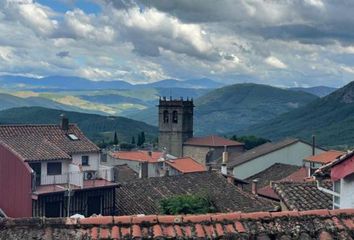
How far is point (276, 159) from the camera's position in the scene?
2544 inches

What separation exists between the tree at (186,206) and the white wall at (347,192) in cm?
1938

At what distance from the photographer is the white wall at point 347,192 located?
10.2m

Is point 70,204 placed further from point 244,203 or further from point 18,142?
point 244,203

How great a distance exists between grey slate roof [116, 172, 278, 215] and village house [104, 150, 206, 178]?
1066 centimetres

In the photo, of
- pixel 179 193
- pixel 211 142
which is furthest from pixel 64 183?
pixel 211 142

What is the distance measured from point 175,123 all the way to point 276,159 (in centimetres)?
3401

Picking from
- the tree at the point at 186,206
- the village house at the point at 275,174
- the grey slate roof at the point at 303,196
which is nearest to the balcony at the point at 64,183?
the tree at the point at 186,206

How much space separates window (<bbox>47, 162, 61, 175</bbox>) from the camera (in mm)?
36781

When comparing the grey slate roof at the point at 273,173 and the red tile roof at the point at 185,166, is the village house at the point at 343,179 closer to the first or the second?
the grey slate roof at the point at 273,173

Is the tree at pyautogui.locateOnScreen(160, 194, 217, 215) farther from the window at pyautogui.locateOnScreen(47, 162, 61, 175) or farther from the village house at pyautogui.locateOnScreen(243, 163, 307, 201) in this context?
the village house at pyautogui.locateOnScreen(243, 163, 307, 201)

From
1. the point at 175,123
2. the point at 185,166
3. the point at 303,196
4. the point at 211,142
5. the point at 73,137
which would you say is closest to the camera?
the point at 303,196

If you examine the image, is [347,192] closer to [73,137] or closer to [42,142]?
[42,142]

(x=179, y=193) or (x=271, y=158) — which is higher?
(x=271, y=158)

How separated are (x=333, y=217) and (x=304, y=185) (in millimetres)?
7379
